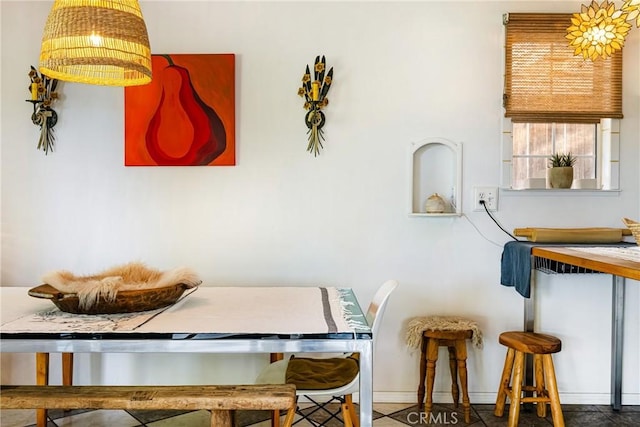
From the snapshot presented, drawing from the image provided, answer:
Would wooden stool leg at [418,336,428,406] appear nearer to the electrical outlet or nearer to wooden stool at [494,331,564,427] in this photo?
wooden stool at [494,331,564,427]

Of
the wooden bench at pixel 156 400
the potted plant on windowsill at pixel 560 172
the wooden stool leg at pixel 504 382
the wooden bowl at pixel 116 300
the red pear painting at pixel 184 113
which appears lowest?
the wooden stool leg at pixel 504 382

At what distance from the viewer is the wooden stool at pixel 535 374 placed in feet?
7.00

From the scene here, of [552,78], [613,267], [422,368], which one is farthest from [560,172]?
[422,368]

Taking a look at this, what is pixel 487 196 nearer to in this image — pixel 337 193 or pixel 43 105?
pixel 337 193

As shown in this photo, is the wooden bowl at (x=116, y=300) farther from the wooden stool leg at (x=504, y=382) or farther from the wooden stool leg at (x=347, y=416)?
the wooden stool leg at (x=504, y=382)

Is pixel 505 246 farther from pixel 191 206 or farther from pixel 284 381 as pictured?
pixel 191 206

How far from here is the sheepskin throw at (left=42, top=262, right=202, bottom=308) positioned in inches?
58.8

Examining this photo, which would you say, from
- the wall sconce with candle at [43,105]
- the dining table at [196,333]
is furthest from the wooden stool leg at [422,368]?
the wall sconce with candle at [43,105]

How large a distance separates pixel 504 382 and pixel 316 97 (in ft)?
6.00

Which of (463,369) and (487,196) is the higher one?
(487,196)

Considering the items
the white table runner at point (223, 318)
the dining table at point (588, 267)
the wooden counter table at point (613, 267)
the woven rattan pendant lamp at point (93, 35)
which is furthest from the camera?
the dining table at point (588, 267)

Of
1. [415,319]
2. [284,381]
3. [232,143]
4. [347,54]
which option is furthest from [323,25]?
[284,381]

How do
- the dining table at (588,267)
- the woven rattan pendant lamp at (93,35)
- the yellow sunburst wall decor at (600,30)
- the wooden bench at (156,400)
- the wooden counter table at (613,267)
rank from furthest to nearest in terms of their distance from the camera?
the yellow sunburst wall decor at (600,30)
the dining table at (588,267)
the wooden counter table at (613,267)
the woven rattan pendant lamp at (93,35)
the wooden bench at (156,400)

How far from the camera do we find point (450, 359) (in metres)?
2.46
